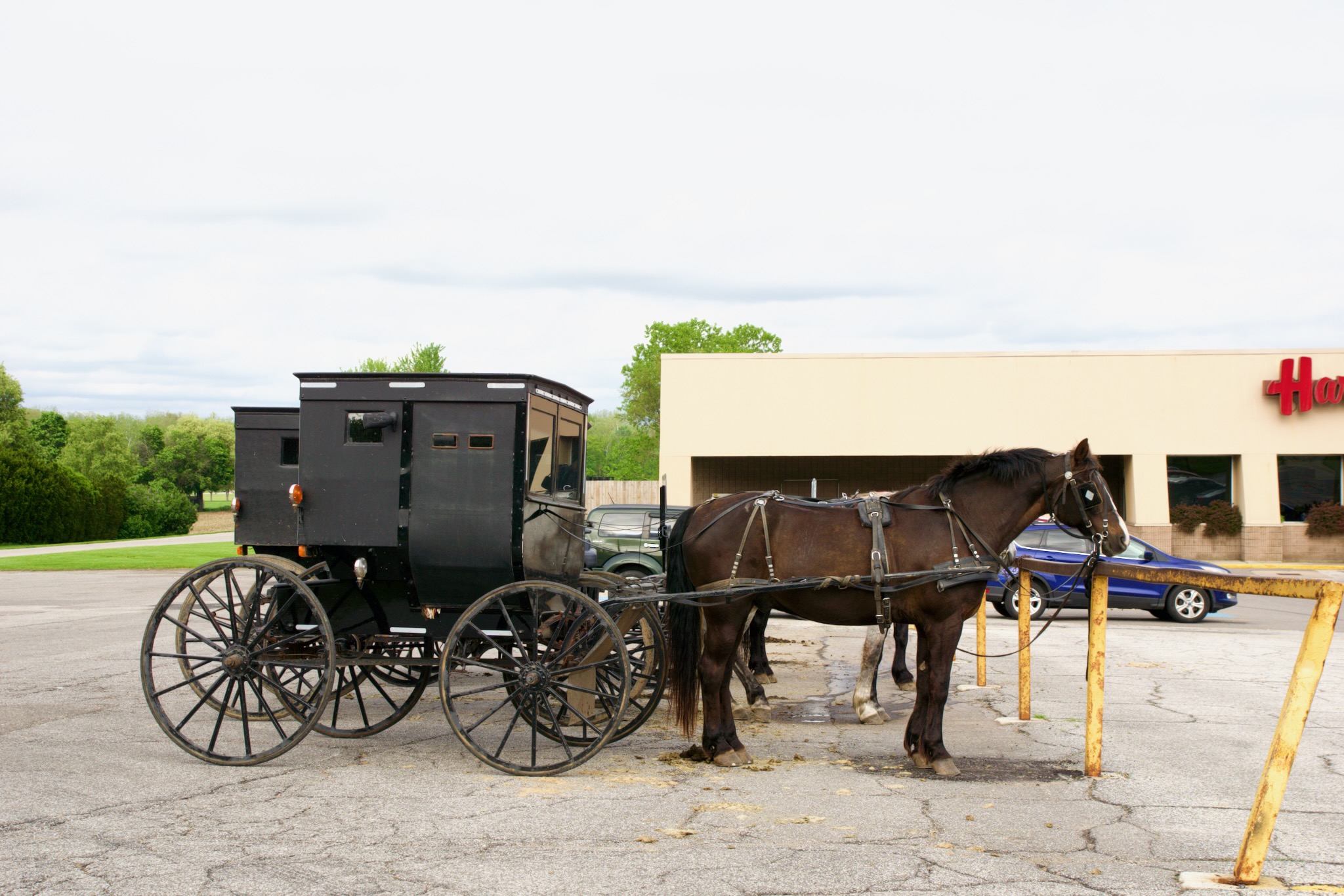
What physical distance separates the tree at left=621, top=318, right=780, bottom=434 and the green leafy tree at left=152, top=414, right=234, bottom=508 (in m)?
35.4

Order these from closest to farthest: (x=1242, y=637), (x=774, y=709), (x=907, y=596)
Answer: (x=907, y=596)
(x=774, y=709)
(x=1242, y=637)

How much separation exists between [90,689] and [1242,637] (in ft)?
47.9

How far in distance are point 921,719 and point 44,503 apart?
42672 millimetres

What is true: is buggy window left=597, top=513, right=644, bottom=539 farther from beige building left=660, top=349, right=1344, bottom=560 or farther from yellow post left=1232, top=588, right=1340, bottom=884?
yellow post left=1232, top=588, right=1340, bottom=884

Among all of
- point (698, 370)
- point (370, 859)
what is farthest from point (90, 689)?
point (698, 370)

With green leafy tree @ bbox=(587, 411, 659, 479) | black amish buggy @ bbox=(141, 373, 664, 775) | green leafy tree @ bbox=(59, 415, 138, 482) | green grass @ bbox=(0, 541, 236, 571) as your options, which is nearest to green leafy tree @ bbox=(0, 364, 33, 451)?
green leafy tree @ bbox=(59, 415, 138, 482)

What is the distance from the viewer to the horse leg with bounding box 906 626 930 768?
701 cm

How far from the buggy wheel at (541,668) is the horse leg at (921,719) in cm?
196

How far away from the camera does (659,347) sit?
79.8 metres

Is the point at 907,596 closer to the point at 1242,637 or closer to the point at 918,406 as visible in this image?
the point at 1242,637

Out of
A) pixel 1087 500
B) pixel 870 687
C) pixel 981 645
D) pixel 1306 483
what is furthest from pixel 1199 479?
pixel 1087 500

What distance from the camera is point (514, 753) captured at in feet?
24.7

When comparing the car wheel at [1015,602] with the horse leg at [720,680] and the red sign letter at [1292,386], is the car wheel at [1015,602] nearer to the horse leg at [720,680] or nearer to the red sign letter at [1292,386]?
the horse leg at [720,680]

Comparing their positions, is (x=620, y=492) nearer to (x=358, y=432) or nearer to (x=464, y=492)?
(x=358, y=432)
